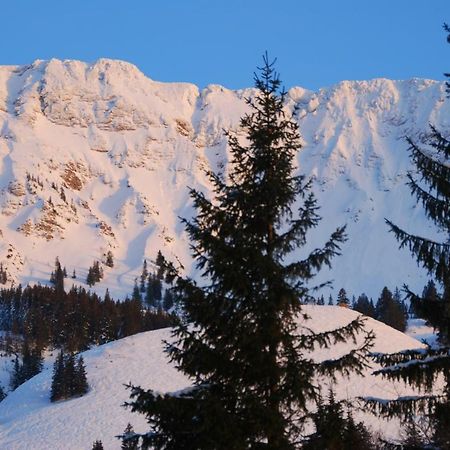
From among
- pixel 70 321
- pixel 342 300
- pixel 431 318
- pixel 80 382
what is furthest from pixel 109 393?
pixel 70 321

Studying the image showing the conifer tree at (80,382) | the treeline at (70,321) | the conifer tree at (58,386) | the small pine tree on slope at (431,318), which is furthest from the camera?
the treeline at (70,321)

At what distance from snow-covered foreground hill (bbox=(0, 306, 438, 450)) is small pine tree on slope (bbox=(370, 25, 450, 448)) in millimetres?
29489

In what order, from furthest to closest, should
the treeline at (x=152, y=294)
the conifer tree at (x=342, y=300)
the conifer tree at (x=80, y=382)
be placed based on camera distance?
the treeline at (x=152, y=294) < the conifer tree at (x=342, y=300) < the conifer tree at (x=80, y=382)

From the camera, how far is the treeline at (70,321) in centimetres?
10994

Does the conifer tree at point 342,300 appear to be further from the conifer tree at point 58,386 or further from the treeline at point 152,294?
the treeline at point 152,294

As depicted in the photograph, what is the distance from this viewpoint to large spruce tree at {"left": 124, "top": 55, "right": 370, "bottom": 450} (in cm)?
970

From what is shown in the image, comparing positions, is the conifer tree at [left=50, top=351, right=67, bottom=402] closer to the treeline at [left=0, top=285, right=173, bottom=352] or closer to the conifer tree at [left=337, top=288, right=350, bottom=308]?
the treeline at [left=0, top=285, right=173, bottom=352]

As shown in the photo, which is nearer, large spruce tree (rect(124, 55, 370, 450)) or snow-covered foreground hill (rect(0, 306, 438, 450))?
large spruce tree (rect(124, 55, 370, 450))

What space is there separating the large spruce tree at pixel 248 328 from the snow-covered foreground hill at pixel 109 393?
2954 cm

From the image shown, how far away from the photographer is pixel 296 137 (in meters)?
11.2

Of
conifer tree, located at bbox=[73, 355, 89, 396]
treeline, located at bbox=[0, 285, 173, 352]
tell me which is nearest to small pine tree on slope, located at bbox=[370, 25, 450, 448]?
conifer tree, located at bbox=[73, 355, 89, 396]

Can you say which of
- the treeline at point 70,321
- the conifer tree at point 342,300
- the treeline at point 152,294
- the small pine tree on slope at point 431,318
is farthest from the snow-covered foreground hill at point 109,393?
the treeline at point 152,294

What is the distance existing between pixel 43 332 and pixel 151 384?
56395 millimetres

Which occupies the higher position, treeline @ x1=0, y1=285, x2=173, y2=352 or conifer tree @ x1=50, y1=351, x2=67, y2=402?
treeline @ x1=0, y1=285, x2=173, y2=352
